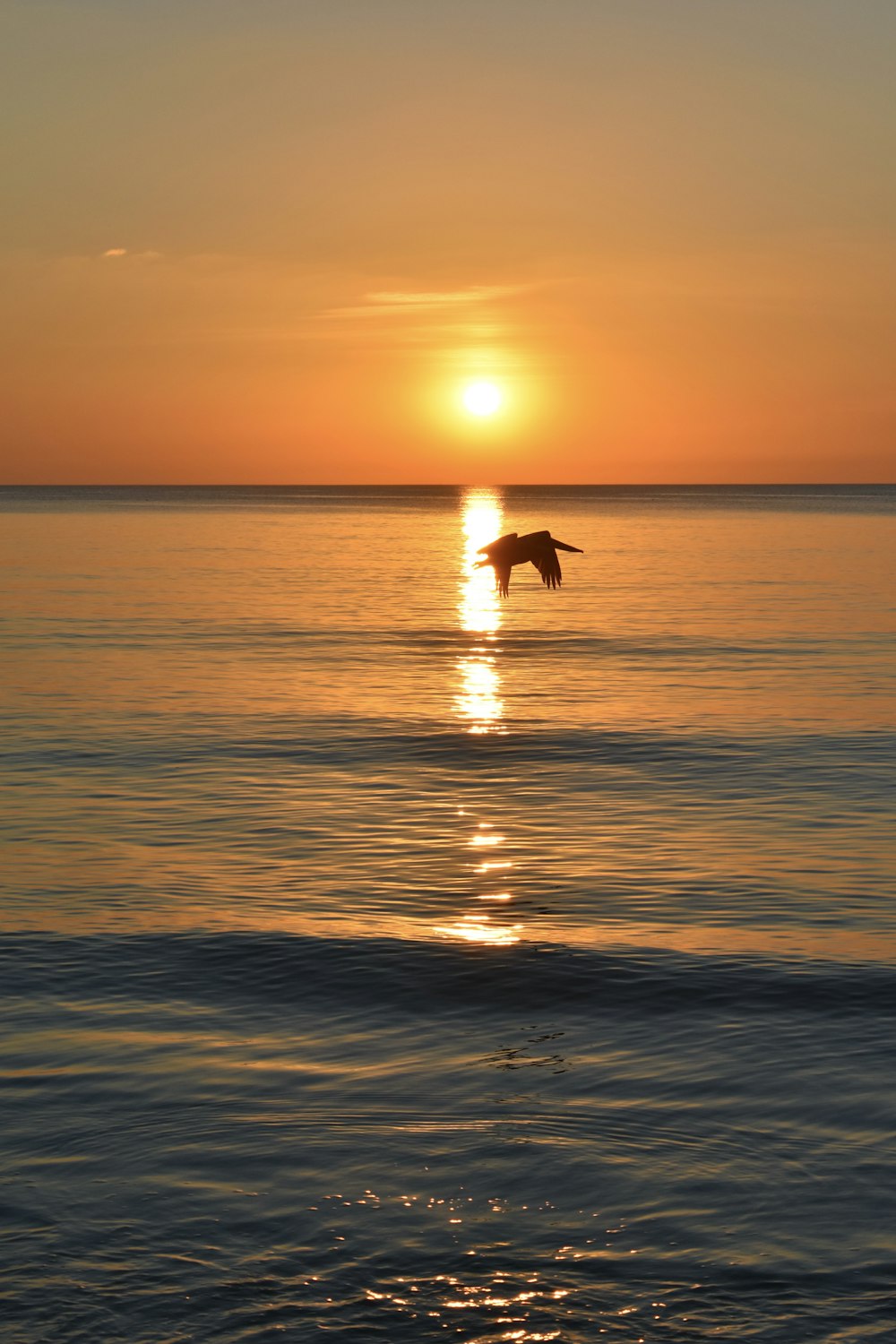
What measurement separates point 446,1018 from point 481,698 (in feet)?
79.3

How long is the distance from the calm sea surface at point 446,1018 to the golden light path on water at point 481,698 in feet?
0.63

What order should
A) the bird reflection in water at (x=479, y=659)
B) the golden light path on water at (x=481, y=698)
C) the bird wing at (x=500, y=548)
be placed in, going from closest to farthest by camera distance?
the golden light path on water at (x=481, y=698)
the bird wing at (x=500, y=548)
the bird reflection in water at (x=479, y=659)

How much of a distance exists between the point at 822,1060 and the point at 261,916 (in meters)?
7.09

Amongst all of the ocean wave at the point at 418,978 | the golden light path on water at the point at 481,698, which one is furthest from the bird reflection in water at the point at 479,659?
the ocean wave at the point at 418,978

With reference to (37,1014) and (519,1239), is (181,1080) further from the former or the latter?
(519,1239)

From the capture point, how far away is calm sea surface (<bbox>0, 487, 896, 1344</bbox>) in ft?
30.2

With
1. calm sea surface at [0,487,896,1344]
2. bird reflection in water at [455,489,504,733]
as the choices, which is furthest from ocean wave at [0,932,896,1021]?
bird reflection in water at [455,489,504,733]

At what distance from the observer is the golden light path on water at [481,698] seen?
1722cm

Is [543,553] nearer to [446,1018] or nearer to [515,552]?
[515,552]

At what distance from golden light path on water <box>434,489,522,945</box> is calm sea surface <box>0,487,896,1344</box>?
19 cm

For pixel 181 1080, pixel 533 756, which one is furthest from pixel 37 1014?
pixel 533 756

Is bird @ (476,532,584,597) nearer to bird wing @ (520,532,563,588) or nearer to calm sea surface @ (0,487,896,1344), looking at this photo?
bird wing @ (520,532,563,588)

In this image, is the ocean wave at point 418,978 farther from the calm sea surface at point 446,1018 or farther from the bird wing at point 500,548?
the bird wing at point 500,548

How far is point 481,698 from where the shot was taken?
38438 millimetres
